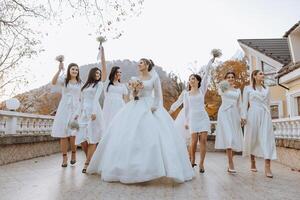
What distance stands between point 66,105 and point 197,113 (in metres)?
2.81

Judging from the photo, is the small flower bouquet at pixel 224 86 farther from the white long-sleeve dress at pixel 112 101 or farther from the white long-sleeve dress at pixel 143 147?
the white long-sleeve dress at pixel 112 101

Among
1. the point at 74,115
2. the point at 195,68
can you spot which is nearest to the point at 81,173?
the point at 74,115

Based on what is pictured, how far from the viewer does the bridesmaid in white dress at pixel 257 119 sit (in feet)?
18.6

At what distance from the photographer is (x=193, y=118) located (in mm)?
6121

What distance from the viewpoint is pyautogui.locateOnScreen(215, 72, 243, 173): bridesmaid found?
591cm

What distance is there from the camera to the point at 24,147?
7.57m

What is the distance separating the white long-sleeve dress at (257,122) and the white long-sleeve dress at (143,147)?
5.58 ft

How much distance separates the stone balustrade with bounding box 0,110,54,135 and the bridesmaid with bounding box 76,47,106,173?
6.81 ft

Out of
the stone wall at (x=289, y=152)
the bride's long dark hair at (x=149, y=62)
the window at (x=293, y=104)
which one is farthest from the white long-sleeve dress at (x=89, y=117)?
the window at (x=293, y=104)

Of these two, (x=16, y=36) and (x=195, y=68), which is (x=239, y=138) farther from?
(x=195, y=68)

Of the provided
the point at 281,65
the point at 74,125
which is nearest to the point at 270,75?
the point at 281,65

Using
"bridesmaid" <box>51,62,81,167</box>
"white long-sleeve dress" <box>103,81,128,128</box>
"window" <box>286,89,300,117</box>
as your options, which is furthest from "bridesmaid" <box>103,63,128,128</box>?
"window" <box>286,89,300,117</box>

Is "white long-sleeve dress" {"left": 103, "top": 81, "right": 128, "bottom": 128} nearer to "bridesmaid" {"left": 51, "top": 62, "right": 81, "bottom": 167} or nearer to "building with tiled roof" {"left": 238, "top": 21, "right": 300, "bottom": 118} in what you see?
"bridesmaid" {"left": 51, "top": 62, "right": 81, "bottom": 167}

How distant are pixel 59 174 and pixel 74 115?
156 cm
